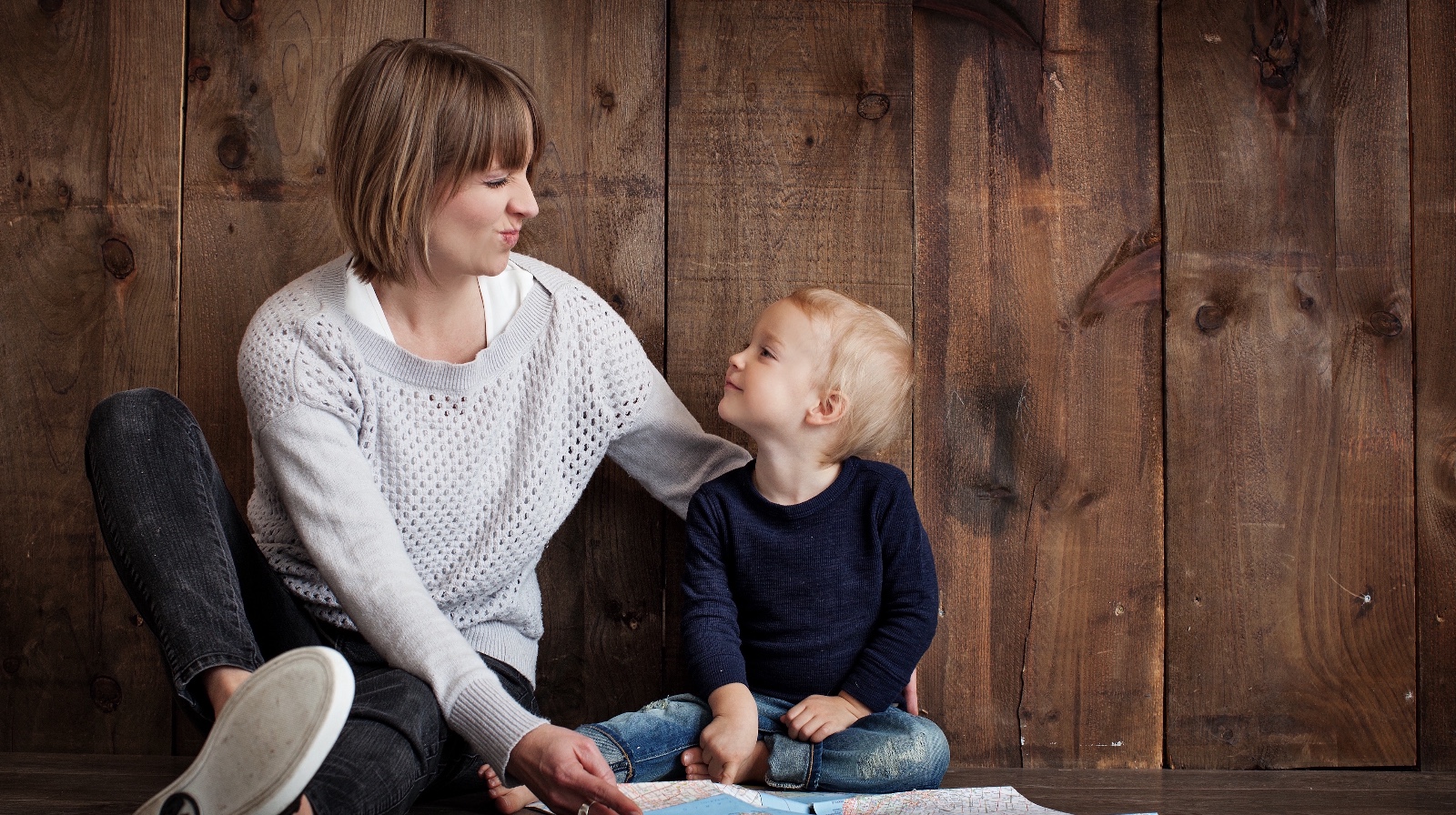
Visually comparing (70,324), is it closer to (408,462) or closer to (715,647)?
(408,462)

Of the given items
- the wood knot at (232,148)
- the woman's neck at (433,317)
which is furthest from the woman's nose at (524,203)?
the wood knot at (232,148)

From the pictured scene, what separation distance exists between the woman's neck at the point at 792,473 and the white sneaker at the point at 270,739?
585 mm

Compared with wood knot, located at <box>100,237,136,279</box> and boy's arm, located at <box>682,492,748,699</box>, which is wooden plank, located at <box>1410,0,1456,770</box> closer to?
boy's arm, located at <box>682,492,748,699</box>

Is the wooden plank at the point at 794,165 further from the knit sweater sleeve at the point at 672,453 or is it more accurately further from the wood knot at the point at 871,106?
the knit sweater sleeve at the point at 672,453

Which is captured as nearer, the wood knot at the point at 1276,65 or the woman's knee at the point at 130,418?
the woman's knee at the point at 130,418

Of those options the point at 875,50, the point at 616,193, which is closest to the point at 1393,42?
the point at 875,50

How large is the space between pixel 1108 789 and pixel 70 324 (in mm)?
1431

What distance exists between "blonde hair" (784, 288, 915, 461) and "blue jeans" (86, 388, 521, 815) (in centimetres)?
54

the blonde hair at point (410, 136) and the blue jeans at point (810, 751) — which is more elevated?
the blonde hair at point (410, 136)

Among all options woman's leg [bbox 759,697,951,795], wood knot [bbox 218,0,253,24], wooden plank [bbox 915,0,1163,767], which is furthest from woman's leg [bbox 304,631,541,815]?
wood knot [bbox 218,0,253,24]

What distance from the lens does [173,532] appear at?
3.16 feet

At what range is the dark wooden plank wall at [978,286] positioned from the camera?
1346mm

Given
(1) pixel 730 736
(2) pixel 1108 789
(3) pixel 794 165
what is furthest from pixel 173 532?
(2) pixel 1108 789

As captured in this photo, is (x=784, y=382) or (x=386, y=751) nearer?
(x=386, y=751)
